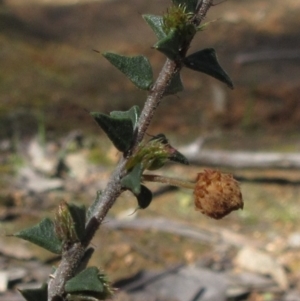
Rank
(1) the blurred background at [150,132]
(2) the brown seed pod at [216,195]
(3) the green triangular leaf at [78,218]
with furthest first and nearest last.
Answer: (1) the blurred background at [150,132], (3) the green triangular leaf at [78,218], (2) the brown seed pod at [216,195]

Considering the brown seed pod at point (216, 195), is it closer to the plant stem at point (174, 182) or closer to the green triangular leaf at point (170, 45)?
the plant stem at point (174, 182)

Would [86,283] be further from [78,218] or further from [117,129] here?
[117,129]

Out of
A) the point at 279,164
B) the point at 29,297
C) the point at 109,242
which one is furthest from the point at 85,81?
the point at 29,297

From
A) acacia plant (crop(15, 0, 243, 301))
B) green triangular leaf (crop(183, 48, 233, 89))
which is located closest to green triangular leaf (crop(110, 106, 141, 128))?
acacia plant (crop(15, 0, 243, 301))

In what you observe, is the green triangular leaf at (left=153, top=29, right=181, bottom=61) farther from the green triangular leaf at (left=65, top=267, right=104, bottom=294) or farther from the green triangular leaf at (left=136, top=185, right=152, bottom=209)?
the green triangular leaf at (left=65, top=267, right=104, bottom=294)

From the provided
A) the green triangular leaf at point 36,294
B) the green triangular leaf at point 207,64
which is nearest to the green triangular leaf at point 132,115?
the green triangular leaf at point 207,64

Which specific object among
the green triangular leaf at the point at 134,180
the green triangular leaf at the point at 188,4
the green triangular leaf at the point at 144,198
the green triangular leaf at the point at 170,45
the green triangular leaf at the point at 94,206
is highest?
the green triangular leaf at the point at 188,4
